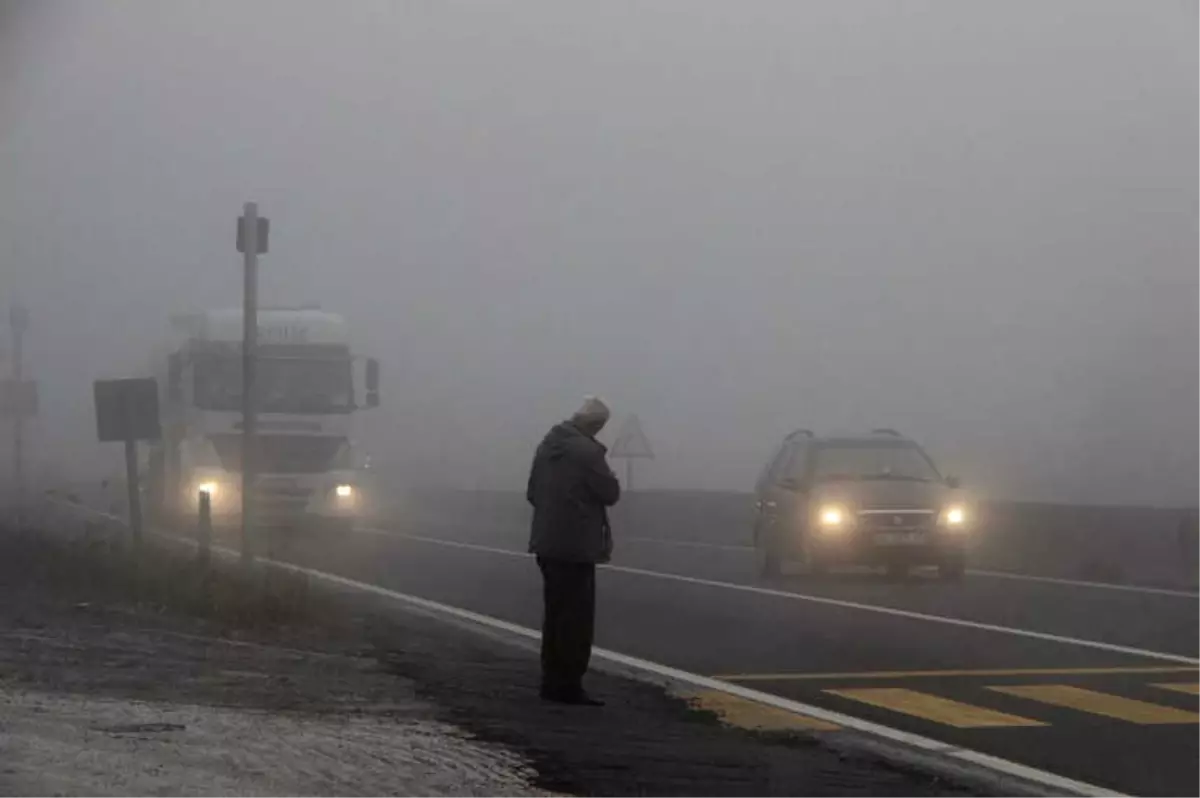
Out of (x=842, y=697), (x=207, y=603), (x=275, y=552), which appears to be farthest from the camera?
(x=275, y=552)

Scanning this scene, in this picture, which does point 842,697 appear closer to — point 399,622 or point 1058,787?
point 1058,787

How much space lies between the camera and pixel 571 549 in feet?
38.7

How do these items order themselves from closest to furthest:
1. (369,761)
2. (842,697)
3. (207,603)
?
1. (369,761)
2. (842,697)
3. (207,603)

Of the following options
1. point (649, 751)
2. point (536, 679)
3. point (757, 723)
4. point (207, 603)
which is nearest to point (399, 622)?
point (207, 603)

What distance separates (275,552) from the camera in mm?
29109

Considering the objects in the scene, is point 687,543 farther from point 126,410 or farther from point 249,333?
point 249,333

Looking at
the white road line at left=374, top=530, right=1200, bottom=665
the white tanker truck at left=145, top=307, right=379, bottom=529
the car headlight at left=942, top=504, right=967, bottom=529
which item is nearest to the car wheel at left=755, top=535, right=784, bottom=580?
the white road line at left=374, top=530, right=1200, bottom=665

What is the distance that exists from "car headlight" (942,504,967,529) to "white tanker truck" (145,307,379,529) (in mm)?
10943

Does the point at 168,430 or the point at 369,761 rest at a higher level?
the point at 168,430

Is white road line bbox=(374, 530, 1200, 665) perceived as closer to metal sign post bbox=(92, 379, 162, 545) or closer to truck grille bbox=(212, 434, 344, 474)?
metal sign post bbox=(92, 379, 162, 545)

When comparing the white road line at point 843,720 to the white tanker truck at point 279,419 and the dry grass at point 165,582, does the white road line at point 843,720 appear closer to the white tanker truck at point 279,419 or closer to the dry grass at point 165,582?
the dry grass at point 165,582

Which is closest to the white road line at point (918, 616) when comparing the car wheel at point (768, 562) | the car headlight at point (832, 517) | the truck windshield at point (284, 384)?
the car wheel at point (768, 562)

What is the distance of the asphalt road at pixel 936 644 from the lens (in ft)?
37.5

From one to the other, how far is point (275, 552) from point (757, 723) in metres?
18.3
